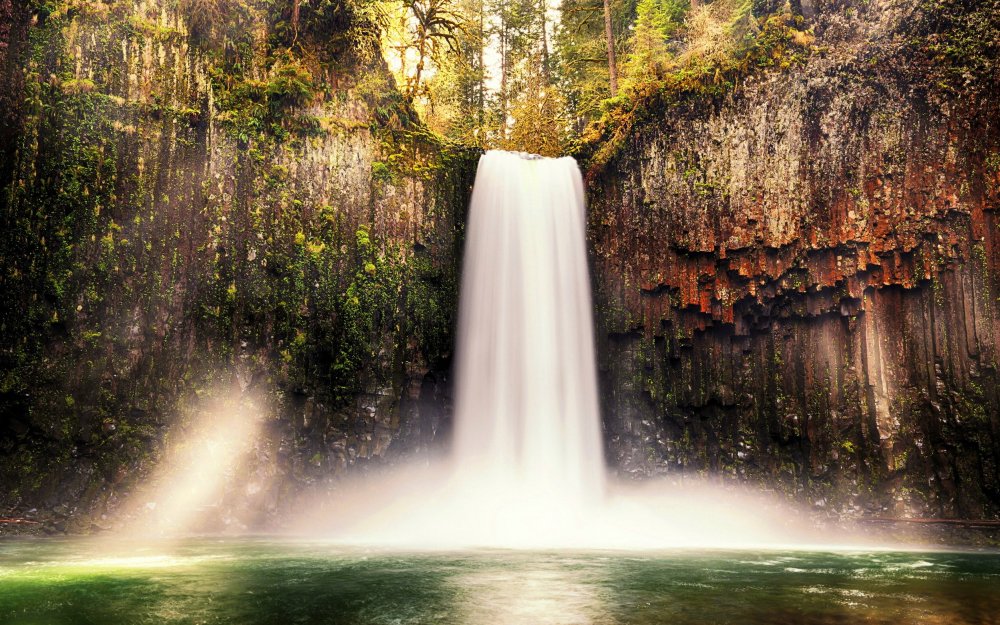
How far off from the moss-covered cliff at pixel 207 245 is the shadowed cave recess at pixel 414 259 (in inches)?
2.3

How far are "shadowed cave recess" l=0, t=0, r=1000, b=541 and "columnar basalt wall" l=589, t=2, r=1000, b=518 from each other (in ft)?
0.19

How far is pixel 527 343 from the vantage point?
17188 mm

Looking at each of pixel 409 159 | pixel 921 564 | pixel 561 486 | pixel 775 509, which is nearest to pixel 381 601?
pixel 921 564

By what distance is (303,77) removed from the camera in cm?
1666

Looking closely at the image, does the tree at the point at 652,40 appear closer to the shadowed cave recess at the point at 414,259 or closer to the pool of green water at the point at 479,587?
the shadowed cave recess at the point at 414,259

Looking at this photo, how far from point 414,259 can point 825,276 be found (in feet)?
32.9

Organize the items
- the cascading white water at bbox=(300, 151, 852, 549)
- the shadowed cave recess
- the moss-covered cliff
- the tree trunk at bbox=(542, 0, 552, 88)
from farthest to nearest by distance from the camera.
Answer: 1. the tree trunk at bbox=(542, 0, 552, 88)
2. the cascading white water at bbox=(300, 151, 852, 549)
3. the shadowed cave recess
4. the moss-covered cliff

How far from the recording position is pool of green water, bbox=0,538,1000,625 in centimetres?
575

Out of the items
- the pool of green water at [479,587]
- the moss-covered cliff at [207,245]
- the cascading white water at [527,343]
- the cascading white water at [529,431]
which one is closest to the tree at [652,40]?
the cascading white water at [529,431]

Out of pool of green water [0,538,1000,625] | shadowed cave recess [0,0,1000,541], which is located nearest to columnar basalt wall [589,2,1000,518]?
shadowed cave recess [0,0,1000,541]

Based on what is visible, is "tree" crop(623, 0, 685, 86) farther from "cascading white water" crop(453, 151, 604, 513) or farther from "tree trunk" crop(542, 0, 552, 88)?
"tree trunk" crop(542, 0, 552, 88)

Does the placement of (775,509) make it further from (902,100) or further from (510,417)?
(902,100)

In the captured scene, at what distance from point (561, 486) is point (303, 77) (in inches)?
483

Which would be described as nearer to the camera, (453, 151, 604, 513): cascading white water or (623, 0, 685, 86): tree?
(453, 151, 604, 513): cascading white water
